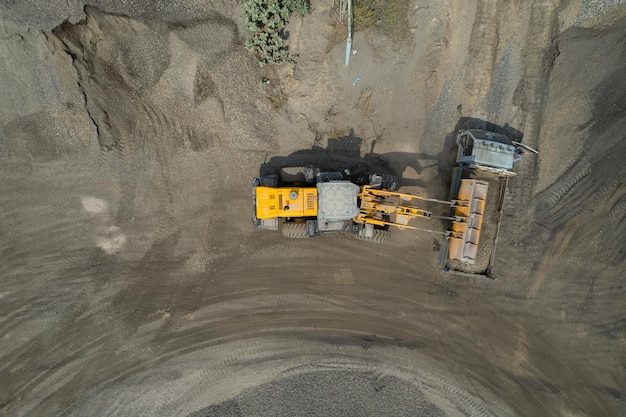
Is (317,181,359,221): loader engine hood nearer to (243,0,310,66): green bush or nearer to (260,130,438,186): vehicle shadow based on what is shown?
(260,130,438,186): vehicle shadow

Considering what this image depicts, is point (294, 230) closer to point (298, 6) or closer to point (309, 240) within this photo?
point (309, 240)

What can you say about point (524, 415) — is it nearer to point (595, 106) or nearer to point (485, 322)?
point (485, 322)

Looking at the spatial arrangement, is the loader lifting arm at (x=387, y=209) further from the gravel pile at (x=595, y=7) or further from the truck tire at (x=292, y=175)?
the gravel pile at (x=595, y=7)

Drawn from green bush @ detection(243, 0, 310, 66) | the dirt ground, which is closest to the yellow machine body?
the dirt ground

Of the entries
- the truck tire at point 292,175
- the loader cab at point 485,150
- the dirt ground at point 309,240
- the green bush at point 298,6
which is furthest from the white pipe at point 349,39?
the loader cab at point 485,150

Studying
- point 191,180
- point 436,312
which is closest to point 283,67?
point 191,180

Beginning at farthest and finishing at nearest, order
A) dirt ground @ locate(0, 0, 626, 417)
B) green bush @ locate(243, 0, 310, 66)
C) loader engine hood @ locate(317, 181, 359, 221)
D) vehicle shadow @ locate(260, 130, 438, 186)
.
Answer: vehicle shadow @ locate(260, 130, 438, 186), dirt ground @ locate(0, 0, 626, 417), green bush @ locate(243, 0, 310, 66), loader engine hood @ locate(317, 181, 359, 221)
